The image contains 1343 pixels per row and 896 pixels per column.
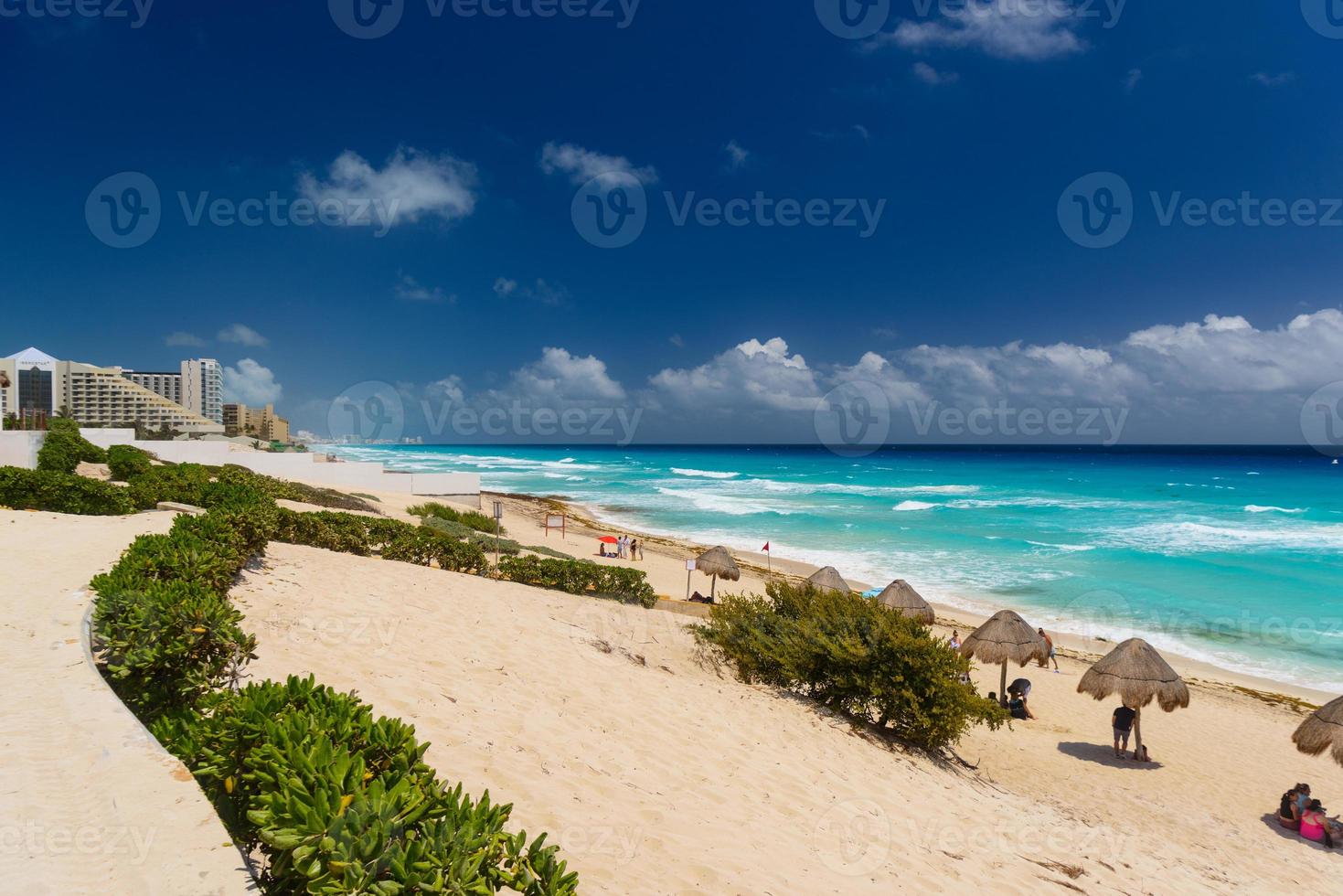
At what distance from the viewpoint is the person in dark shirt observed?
11.1 metres

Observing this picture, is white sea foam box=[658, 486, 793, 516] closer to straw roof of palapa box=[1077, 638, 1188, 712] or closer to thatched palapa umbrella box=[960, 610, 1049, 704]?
thatched palapa umbrella box=[960, 610, 1049, 704]

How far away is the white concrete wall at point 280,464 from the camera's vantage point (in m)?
34.8

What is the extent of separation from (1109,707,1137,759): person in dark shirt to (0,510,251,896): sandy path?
518 inches

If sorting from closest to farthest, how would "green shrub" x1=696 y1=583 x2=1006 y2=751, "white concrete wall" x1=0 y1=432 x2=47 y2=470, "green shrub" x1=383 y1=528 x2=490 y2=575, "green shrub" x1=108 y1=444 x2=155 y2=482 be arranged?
"green shrub" x1=696 y1=583 x2=1006 y2=751, "green shrub" x1=383 y1=528 x2=490 y2=575, "green shrub" x1=108 y1=444 x2=155 y2=482, "white concrete wall" x1=0 y1=432 x2=47 y2=470

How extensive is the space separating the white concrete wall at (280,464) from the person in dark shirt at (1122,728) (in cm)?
3457

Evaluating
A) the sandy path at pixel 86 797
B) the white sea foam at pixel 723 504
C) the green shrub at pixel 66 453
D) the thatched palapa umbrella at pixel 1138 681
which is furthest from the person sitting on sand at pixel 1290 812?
the white sea foam at pixel 723 504

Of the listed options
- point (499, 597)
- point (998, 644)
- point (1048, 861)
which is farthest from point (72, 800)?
point (998, 644)

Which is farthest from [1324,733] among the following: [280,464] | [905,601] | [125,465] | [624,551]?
[280,464]

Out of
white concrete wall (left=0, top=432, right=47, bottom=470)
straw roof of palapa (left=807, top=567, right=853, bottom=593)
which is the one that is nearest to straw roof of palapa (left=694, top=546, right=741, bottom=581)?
straw roof of palapa (left=807, top=567, right=853, bottom=593)

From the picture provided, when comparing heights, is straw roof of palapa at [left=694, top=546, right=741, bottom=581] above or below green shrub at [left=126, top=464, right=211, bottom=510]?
below

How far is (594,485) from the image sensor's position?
6819 cm

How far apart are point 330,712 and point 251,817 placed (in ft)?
3.22

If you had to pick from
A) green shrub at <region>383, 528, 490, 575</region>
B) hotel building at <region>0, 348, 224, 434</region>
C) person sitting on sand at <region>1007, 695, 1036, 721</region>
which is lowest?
person sitting on sand at <region>1007, 695, 1036, 721</region>

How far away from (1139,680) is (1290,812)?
2325mm
